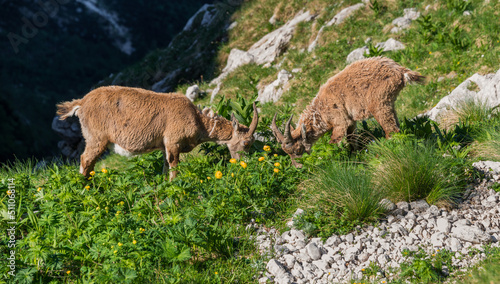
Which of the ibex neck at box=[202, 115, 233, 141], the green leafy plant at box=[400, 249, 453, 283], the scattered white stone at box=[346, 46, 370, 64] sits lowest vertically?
the scattered white stone at box=[346, 46, 370, 64]

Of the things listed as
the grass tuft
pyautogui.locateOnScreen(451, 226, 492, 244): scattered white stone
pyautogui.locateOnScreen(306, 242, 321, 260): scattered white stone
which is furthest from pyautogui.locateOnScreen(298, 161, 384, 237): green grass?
pyautogui.locateOnScreen(451, 226, 492, 244): scattered white stone

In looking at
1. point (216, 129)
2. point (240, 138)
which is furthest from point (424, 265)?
point (216, 129)

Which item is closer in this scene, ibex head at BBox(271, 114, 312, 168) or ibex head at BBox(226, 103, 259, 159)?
ibex head at BBox(271, 114, 312, 168)

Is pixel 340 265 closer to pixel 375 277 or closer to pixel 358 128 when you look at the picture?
pixel 375 277

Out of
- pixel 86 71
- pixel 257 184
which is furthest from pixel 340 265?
pixel 86 71

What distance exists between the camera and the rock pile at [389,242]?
15.7 ft

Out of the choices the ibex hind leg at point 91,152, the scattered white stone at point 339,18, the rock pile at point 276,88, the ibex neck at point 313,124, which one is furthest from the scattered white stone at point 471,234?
the scattered white stone at point 339,18

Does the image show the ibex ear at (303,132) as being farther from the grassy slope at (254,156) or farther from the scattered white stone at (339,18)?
the scattered white stone at (339,18)

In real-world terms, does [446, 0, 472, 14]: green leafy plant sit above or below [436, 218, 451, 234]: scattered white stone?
below

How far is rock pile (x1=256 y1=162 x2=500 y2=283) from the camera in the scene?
478cm

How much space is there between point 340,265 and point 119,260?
99.5 inches

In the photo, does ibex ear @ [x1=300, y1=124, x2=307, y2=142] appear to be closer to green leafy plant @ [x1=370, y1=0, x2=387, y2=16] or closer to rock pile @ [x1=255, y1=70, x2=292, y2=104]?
rock pile @ [x1=255, y1=70, x2=292, y2=104]

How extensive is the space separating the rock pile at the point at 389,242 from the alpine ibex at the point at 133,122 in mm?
3161

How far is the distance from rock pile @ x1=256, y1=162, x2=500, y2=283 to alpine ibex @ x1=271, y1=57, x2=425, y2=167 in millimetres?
2435
